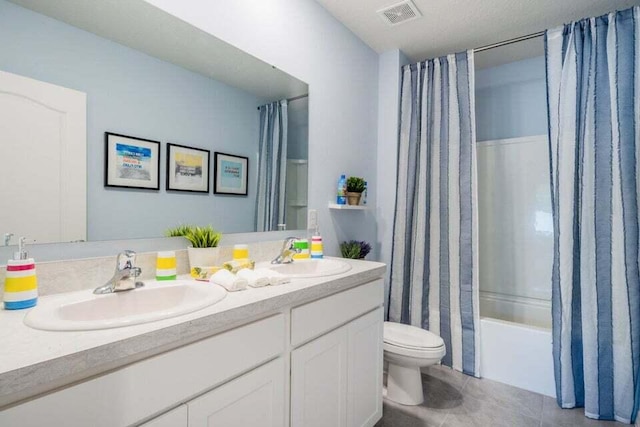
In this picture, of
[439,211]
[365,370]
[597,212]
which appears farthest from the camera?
[439,211]

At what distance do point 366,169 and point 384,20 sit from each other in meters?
1.02

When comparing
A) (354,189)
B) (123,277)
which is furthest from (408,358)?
(123,277)

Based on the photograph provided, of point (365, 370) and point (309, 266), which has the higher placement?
point (309, 266)

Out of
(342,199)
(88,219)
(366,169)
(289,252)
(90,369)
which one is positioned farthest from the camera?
(366,169)

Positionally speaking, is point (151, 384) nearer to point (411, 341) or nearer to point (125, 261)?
point (125, 261)

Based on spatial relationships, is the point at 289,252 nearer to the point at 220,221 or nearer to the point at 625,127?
the point at 220,221

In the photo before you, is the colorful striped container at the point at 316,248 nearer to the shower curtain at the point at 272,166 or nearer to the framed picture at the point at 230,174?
the shower curtain at the point at 272,166

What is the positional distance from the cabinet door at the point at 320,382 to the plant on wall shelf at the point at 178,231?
0.66 m

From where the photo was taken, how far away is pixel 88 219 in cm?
111

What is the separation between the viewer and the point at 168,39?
1321 millimetres

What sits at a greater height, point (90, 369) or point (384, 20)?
point (384, 20)

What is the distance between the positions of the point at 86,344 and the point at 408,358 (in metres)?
1.63

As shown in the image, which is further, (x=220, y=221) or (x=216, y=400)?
(x=220, y=221)

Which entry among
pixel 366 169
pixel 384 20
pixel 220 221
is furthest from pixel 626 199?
pixel 220 221
